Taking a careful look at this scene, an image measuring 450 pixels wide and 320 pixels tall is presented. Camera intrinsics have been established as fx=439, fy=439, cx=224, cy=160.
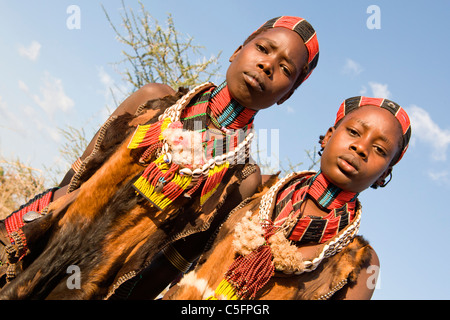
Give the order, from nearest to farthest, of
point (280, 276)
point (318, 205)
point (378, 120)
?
point (280, 276)
point (378, 120)
point (318, 205)

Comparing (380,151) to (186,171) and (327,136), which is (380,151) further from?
(186,171)

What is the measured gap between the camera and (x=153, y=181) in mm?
2574

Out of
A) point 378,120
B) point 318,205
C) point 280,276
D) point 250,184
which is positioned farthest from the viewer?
point 250,184

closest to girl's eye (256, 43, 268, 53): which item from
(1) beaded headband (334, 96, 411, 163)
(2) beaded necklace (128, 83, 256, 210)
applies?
(2) beaded necklace (128, 83, 256, 210)

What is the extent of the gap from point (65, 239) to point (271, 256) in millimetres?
1197

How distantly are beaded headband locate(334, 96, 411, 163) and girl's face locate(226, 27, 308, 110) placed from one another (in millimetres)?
388

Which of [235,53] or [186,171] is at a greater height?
[235,53]

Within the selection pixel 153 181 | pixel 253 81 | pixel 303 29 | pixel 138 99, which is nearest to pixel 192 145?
pixel 153 181

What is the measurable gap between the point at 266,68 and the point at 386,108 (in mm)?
780

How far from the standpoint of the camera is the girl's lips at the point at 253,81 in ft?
8.82

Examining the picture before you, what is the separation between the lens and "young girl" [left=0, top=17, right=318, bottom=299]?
2555 mm

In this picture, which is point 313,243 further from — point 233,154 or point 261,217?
point 233,154

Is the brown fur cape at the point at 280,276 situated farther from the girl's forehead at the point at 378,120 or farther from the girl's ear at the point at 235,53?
the girl's ear at the point at 235,53

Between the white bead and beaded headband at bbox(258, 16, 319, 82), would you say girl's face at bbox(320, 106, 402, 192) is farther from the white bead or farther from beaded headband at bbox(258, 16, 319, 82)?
the white bead
